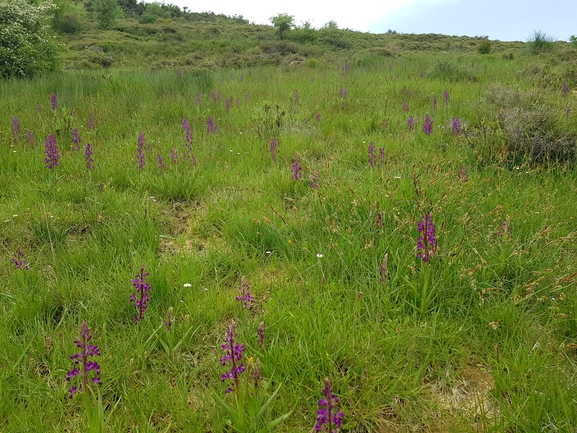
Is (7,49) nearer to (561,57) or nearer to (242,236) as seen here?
(242,236)

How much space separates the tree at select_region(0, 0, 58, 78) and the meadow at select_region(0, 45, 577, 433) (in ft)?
28.8

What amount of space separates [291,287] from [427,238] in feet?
2.72

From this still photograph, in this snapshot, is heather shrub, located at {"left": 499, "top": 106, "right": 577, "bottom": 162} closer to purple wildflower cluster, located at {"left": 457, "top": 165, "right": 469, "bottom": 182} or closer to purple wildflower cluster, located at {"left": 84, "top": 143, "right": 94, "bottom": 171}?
purple wildflower cluster, located at {"left": 457, "top": 165, "right": 469, "bottom": 182}

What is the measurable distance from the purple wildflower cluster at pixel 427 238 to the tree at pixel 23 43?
13.2 m

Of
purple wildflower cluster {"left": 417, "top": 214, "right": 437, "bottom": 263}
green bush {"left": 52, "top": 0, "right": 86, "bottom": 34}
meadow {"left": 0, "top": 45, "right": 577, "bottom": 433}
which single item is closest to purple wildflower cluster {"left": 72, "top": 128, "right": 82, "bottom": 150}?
meadow {"left": 0, "top": 45, "right": 577, "bottom": 433}

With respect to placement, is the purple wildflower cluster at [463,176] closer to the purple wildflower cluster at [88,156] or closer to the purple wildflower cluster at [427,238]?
the purple wildflower cluster at [427,238]

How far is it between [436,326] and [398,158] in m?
2.97

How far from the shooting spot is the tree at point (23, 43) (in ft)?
37.3

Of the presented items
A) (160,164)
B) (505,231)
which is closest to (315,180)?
(505,231)

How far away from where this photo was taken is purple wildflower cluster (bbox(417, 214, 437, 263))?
2.02 meters

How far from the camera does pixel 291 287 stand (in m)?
2.26

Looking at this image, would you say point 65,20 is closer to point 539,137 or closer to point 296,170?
point 296,170

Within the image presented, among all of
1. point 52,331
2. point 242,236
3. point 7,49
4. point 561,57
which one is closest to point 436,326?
point 242,236

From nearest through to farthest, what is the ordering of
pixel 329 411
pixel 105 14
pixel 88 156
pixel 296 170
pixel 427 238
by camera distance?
pixel 329 411, pixel 427 238, pixel 296 170, pixel 88 156, pixel 105 14
